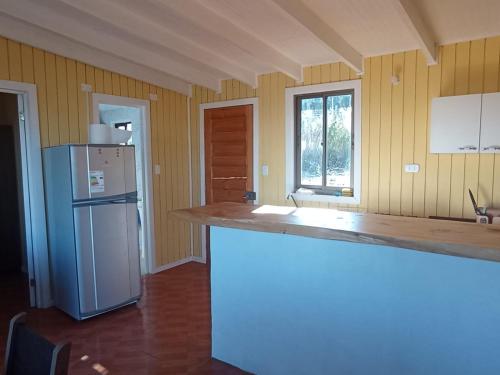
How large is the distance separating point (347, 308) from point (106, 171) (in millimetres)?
2462

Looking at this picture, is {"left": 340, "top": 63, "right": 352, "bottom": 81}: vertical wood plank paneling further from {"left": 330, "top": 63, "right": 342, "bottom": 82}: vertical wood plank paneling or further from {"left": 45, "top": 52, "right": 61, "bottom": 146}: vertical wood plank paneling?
{"left": 45, "top": 52, "right": 61, "bottom": 146}: vertical wood plank paneling

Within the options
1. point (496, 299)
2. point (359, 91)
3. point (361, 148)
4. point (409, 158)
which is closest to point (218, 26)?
point (359, 91)

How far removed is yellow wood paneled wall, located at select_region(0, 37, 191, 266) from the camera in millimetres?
3445

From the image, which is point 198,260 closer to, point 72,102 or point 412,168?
point 72,102

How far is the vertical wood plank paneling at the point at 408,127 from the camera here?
137 inches

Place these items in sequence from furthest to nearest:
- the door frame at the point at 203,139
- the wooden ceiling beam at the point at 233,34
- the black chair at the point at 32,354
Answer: the door frame at the point at 203,139
the wooden ceiling beam at the point at 233,34
the black chair at the point at 32,354

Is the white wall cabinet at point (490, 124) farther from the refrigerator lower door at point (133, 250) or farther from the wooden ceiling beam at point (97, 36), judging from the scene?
the refrigerator lower door at point (133, 250)

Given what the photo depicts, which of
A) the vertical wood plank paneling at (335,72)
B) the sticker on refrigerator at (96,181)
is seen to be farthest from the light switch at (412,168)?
the sticker on refrigerator at (96,181)

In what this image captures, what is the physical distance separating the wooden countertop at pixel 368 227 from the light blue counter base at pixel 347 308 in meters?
0.12

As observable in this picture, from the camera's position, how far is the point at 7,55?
3.26 meters

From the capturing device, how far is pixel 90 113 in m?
3.95

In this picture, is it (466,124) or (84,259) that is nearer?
(466,124)

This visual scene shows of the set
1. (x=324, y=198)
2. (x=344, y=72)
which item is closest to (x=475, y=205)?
(x=324, y=198)

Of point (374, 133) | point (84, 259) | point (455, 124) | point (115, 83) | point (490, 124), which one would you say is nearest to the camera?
point (490, 124)
